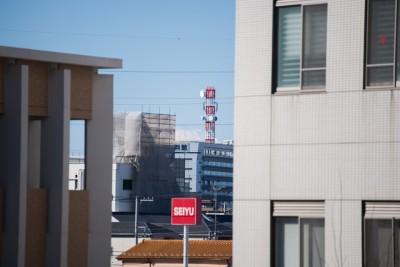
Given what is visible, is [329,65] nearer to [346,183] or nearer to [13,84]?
[346,183]

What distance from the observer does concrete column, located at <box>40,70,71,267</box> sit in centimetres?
3034

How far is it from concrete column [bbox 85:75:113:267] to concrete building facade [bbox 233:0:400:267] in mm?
15973

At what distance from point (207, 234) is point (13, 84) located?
2400 inches

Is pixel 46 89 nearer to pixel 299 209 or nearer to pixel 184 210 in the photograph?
pixel 299 209

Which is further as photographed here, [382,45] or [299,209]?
[299,209]

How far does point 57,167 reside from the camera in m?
30.5

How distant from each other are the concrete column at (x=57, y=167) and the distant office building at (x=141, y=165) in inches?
3466

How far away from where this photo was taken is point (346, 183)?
15633 mm

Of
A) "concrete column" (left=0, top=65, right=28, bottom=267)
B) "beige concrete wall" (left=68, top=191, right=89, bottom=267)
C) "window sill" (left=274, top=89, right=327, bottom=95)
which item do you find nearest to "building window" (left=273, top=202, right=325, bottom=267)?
"window sill" (left=274, top=89, right=327, bottom=95)

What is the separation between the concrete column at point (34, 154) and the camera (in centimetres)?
3209

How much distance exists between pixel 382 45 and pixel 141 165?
10984 centimetres

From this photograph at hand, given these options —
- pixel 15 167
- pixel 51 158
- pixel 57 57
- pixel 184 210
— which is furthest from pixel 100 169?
pixel 184 210

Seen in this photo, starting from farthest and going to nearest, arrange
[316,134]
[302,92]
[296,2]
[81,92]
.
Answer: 1. [81,92]
2. [296,2]
3. [302,92]
4. [316,134]

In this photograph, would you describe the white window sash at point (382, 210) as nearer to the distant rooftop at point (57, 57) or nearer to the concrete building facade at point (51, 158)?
the concrete building facade at point (51, 158)
